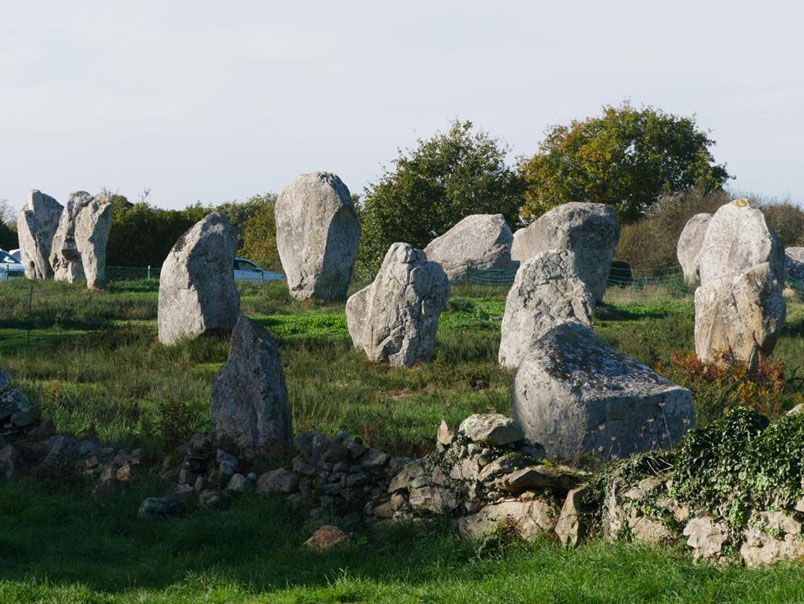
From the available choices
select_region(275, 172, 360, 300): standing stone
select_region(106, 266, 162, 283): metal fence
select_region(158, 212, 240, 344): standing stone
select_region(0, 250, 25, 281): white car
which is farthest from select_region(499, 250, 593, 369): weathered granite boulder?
select_region(0, 250, 25, 281): white car

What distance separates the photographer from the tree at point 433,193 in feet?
155

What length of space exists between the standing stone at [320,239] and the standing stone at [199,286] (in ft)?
21.1

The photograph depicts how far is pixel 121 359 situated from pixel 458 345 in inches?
230

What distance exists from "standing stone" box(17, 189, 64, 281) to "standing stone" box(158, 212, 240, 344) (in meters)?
16.2

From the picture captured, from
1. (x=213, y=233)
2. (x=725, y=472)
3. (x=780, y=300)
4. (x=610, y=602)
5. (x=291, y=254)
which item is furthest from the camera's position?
(x=291, y=254)

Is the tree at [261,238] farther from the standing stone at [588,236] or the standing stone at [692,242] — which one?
the standing stone at [588,236]

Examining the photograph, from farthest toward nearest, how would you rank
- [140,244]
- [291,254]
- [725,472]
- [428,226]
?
[428,226] < [140,244] < [291,254] < [725,472]

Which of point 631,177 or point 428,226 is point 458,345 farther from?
point 631,177

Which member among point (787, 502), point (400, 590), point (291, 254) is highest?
point (291, 254)

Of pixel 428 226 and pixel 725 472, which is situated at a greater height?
pixel 428 226

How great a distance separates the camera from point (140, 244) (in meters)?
44.2

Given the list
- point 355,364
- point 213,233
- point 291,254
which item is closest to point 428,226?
point 291,254

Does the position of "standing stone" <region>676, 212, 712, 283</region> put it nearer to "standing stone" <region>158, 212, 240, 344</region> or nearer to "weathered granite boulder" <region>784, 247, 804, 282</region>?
"weathered granite boulder" <region>784, 247, 804, 282</region>

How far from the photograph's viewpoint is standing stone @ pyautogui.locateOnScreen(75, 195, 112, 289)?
3114 centimetres
